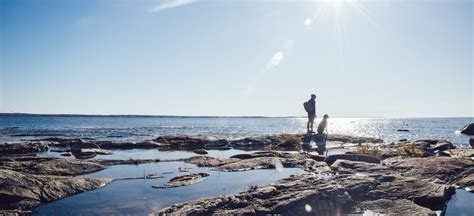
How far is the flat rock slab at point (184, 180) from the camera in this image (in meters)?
9.96

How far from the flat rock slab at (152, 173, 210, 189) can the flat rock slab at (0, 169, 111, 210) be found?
1.97 meters

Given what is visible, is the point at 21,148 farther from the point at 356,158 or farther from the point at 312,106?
the point at 312,106

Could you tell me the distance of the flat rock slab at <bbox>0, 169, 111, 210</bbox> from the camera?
763 cm

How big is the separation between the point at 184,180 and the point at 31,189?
407 cm

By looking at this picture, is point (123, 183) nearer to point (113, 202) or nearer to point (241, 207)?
point (113, 202)

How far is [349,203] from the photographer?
25.0 feet

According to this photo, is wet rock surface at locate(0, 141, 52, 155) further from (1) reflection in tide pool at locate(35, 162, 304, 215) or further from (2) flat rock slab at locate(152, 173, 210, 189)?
(2) flat rock slab at locate(152, 173, 210, 189)

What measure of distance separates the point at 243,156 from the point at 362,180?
24.2ft

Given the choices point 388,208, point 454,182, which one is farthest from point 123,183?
point 454,182

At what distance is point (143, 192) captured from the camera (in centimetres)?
920

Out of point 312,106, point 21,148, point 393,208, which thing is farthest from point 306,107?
point 393,208

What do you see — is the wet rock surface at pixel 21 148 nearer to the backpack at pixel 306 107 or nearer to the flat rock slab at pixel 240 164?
the flat rock slab at pixel 240 164

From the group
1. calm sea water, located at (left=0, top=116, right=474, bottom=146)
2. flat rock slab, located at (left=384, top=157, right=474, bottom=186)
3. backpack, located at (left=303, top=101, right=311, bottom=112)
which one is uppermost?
backpack, located at (left=303, top=101, right=311, bottom=112)

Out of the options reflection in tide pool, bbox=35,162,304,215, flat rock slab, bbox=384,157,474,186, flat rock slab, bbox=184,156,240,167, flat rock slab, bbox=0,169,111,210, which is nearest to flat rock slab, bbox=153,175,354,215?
reflection in tide pool, bbox=35,162,304,215
